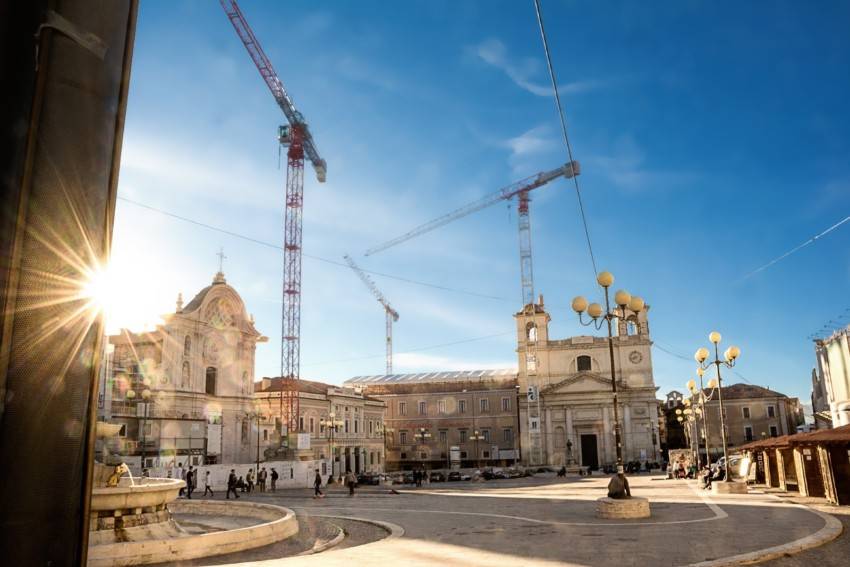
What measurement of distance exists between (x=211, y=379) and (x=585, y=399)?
3738 centimetres

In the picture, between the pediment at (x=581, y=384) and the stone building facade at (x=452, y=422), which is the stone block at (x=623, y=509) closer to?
the pediment at (x=581, y=384)

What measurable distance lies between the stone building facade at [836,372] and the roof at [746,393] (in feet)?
97.8

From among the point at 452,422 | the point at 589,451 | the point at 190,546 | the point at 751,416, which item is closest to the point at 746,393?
the point at 751,416

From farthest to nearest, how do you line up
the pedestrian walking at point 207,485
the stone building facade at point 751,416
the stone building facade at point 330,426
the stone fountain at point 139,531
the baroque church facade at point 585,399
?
the stone building facade at point 751,416, the baroque church facade at point 585,399, the stone building facade at point 330,426, the pedestrian walking at point 207,485, the stone fountain at point 139,531

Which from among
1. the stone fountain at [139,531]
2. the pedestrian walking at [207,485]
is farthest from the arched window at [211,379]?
the stone fountain at [139,531]

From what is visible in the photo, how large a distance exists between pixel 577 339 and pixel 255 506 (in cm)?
5627

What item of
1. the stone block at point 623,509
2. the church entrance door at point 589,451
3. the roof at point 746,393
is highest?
the roof at point 746,393

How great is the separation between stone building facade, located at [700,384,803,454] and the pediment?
16.4m

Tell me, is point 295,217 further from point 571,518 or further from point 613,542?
point 613,542

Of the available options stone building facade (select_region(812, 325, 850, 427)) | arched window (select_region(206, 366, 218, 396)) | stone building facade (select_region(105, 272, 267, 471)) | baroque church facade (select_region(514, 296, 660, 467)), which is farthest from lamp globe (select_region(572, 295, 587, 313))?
baroque church facade (select_region(514, 296, 660, 467))

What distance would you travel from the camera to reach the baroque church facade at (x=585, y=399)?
64438mm

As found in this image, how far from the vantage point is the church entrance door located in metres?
66.0

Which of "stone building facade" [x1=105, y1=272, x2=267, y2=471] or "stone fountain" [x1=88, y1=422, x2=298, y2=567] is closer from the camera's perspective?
"stone fountain" [x1=88, y1=422, x2=298, y2=567]

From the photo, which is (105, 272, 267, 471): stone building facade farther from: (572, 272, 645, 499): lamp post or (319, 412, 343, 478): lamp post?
(572, 272, 645, 499): lamp post
